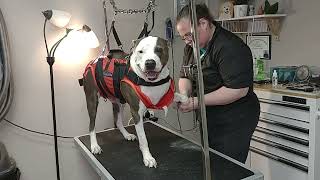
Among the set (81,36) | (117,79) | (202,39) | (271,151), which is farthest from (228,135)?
(81,36)

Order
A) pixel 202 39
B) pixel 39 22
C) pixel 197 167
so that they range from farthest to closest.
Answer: pixel 39 22 < pixel 202 39 < pixel 197 167

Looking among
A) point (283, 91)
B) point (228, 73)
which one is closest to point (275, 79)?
point (283, 91)

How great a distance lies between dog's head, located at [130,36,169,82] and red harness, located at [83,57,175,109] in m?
0.06

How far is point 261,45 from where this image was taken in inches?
101

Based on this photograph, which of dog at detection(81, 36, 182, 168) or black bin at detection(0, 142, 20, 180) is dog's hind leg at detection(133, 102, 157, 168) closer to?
dog at detection(81, 36, 182, 168)

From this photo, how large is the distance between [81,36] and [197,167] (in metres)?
1.05

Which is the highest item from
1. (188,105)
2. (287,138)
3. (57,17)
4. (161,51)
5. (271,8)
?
(271,8)

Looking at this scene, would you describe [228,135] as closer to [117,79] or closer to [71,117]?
[117,79]

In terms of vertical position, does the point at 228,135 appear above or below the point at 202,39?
below

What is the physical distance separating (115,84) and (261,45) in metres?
1.67

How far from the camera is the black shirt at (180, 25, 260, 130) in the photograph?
1.36 m

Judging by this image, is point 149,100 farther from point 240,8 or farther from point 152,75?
point 240,8

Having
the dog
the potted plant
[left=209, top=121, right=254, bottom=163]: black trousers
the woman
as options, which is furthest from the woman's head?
the potted plant

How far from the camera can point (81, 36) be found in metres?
1.79
